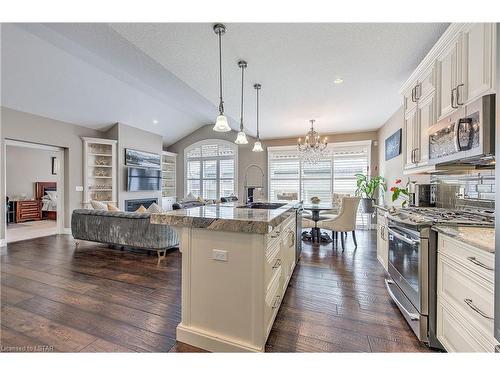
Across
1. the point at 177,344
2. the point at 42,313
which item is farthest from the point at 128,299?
the point at 177,344

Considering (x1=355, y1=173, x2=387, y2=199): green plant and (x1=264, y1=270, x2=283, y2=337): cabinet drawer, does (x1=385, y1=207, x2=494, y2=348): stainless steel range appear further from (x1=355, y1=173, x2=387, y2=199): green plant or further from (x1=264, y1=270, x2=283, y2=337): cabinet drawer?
(x1=355, y1=173, x2=387, y2=199): green plant

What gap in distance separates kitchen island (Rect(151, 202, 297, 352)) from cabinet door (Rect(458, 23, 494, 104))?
1.61 meters

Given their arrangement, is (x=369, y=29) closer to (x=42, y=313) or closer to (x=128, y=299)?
(x=128, y=299)

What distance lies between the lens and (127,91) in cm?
499

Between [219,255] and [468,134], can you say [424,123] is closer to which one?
[468,134]

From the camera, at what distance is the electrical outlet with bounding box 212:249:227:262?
1460mm

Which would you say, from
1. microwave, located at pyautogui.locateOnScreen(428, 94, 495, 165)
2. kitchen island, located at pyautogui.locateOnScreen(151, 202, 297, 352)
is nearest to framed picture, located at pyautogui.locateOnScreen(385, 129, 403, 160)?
microwave, located at pyautogui.locateOnScreen(428, 94, 495, 165)

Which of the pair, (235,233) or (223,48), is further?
(223,48)

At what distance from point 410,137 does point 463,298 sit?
2003mm

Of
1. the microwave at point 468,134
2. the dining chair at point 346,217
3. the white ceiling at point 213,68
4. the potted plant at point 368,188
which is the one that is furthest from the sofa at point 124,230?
the potted plant at point 368,188

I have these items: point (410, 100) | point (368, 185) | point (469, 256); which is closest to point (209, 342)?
point (469, 256)

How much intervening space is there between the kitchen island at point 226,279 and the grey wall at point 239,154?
5664 millimetres

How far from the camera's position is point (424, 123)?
2311mm
